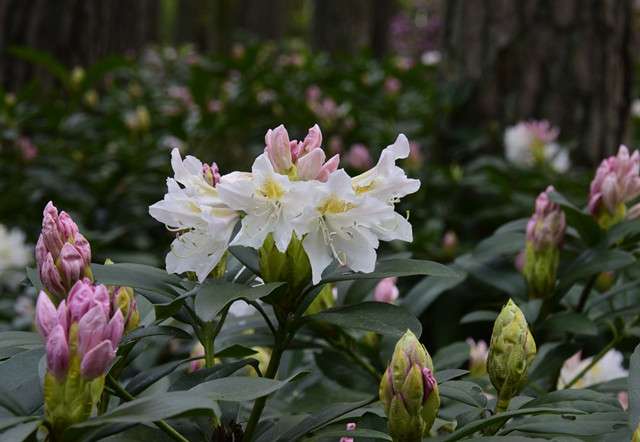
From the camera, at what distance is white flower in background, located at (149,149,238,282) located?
105cm

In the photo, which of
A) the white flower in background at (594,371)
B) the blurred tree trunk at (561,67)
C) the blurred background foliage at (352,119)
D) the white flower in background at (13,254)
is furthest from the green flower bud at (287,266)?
the blurred tree trunk at (561,67)

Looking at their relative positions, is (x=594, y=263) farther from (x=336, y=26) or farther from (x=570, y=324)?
(x=336, y=26)

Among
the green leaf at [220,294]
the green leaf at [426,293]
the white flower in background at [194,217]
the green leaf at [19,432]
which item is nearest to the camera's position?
the green leaf at [19,432]

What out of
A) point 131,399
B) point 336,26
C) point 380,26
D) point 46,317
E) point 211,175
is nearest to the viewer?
point 46,317

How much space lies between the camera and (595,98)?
3.44 metres

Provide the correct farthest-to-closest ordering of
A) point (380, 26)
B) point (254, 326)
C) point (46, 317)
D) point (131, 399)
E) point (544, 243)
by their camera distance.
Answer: point (380, 26), point (544, 243), point (254, 326), point (131, 399), point (46, 317)

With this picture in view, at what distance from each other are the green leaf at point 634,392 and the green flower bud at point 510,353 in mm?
117

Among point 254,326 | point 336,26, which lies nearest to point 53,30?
point 254,326

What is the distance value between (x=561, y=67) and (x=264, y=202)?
2.66m

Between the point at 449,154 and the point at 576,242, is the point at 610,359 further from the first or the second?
the point at 449,154

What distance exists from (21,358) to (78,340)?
0.14 meters

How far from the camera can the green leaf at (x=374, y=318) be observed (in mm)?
1004

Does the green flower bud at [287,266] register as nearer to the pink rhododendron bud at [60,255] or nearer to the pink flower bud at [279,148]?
the pink flower bud at [279,148]

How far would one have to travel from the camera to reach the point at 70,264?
992 mm
